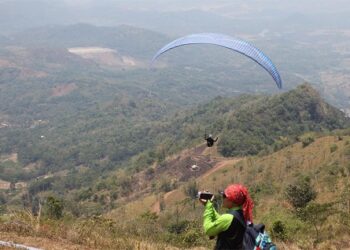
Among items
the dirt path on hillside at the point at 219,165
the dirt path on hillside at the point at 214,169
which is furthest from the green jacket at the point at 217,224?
the dirt path on hillside at the point at 219,165

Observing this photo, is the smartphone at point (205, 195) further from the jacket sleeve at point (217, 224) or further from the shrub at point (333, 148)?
the shrub at point (333, 148)

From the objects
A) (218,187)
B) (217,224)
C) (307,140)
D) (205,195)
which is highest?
(205,195)

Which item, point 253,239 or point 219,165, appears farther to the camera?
point 219,165

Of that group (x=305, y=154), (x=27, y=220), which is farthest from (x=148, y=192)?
(x=27, y=220)

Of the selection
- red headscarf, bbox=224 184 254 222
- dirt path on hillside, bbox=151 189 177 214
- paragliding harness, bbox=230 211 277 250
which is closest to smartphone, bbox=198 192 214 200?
red headscarf, bbox=224 184 254 222

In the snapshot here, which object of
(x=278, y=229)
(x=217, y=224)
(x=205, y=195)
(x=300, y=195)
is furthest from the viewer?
(x=300, y=195)

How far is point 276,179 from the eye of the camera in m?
49.7

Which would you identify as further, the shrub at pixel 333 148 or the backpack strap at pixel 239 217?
the shrub at pixel 333 148

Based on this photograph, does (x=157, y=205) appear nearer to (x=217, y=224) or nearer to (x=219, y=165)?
(x=219, y=165)

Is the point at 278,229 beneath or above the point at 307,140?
above

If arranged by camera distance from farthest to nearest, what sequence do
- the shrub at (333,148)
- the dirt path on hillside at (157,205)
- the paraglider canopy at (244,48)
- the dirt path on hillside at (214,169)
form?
the dirt path on hillside at (214,169), the dirt path on hillside at (157,205), the shrub at (333,148), the paraglider canopy at (244,48)

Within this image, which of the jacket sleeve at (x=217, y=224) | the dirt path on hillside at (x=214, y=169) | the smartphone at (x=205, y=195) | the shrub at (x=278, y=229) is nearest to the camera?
the jacket sleeve at (x=217, y=224)

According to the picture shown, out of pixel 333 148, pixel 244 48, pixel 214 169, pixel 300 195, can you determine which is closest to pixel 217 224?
pixel 244 48

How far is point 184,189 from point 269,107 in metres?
38.1
